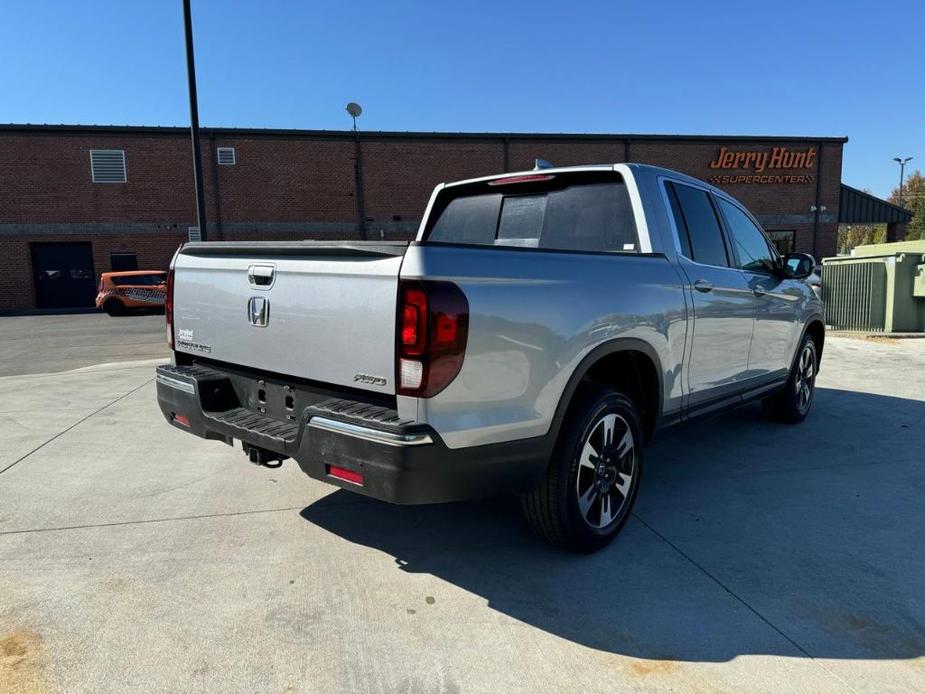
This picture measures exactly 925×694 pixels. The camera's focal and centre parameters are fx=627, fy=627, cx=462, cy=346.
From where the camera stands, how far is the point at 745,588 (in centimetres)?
291

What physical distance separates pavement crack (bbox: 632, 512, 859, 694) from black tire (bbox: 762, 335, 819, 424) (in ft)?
8.48

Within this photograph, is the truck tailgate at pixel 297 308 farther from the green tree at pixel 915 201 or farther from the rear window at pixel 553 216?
the green tree at pixel 915 201

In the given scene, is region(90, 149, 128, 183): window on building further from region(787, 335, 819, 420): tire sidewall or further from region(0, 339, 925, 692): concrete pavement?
region(787, 335, 819, 420): tire sidewall

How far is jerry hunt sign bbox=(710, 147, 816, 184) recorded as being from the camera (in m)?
31.7

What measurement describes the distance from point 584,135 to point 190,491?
2885 centimetres

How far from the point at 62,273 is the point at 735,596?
30.4 m

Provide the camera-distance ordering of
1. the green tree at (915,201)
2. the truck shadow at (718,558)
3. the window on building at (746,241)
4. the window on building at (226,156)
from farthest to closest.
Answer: the green tree at (915,201) < the window on building at (226,156) < the window on building at (746,241) < the truck shadow at (718,558)

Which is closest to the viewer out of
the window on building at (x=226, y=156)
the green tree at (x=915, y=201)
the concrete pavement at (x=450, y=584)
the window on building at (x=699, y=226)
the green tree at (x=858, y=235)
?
the concrete pavement at (x=450, y=584)

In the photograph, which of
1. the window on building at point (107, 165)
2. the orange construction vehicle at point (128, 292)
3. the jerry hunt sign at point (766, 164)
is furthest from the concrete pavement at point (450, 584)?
the jerry hunt sign at point (766, 164)

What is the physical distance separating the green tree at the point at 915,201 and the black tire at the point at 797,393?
6665cm

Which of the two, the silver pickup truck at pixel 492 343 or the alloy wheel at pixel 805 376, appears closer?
the silver pickup truck at pixel 492 343

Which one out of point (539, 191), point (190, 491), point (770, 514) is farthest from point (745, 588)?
point (190, 491)

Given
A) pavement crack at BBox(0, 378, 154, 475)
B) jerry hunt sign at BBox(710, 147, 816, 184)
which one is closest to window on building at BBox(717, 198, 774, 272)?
pavement crack at BBox(0, 378, 154, 475)

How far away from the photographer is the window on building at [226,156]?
2702cm
